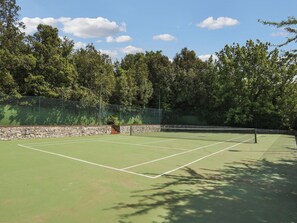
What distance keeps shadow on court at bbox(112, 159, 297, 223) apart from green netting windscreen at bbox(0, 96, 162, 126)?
46.8 feet

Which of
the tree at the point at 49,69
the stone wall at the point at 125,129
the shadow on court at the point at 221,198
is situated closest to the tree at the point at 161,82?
the stone wall at the point at 125,129

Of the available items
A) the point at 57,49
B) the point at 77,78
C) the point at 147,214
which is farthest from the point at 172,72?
the point at 147,214

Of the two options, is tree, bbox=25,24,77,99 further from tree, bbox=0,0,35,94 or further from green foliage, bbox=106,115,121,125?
green foliage, bbox=106,115,121,125

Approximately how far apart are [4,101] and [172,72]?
23.0 meters

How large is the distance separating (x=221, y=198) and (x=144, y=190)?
1.60 meters

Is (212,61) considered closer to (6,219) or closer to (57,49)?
(57,49)

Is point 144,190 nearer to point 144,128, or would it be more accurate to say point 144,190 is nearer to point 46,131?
point 46,131

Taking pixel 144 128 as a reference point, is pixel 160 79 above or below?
above

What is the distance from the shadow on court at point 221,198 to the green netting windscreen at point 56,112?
14.3 metres

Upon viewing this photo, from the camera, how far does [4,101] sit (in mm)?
18422

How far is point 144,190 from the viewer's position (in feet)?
20.6

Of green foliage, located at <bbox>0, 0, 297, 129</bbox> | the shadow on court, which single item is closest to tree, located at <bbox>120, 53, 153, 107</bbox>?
green foliage, located at <bbox>0, 0, 297, 129</bbox>

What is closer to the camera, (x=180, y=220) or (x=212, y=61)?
(x=180, y=220)

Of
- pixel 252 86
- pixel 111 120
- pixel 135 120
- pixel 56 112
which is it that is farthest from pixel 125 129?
pixel 252 86
